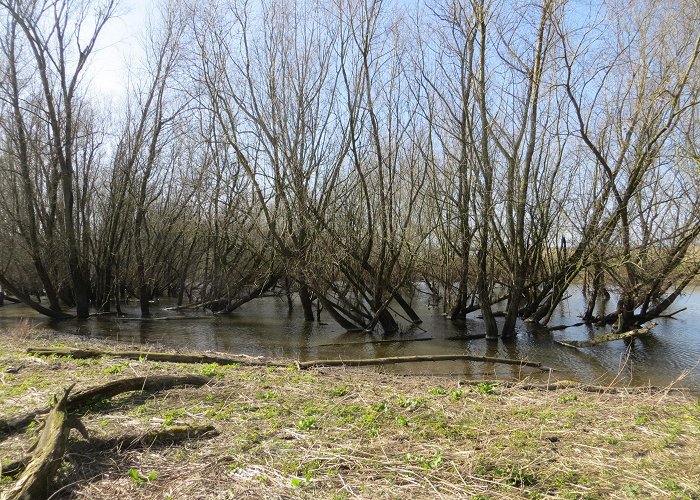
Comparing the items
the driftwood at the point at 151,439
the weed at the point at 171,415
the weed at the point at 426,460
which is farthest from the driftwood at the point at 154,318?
the weed at the point at 426,460

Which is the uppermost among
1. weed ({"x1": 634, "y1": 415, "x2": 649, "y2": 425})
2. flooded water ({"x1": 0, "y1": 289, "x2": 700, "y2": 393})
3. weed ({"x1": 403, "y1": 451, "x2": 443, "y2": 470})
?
weed ({"x1": 634, "y1": 415, "x2": 649, "y2": 425})

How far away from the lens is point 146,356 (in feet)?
25.0

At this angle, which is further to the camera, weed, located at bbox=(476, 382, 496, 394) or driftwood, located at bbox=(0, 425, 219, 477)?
weed, located at bbox=(476, 382, 496, 394)

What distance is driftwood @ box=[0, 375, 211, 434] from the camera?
4.08m

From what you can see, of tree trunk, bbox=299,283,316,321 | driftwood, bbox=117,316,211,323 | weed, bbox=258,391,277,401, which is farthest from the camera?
driftwood, bbox=117,316,211,323

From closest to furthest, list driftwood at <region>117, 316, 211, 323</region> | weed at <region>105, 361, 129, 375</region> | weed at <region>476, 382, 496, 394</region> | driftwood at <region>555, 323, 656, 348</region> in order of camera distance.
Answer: weed at <region>476, 382, 496, 394</region> → weed at <region>105, 361, 129, 375</region> → driftwood at <region>555, 323, 656, 348</region> → driftwood at <region>117, 316, 211, 323</region>

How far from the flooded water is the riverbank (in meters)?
3.94

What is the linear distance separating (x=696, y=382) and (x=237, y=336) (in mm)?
11334

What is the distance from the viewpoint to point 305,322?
18031 millimetres

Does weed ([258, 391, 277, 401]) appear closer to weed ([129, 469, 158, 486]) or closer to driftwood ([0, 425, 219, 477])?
driftwood ([0, 425, 219, 477])

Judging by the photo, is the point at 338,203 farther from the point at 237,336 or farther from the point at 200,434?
the point at 200,434

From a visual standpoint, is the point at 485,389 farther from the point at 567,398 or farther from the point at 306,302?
the point at 306,302

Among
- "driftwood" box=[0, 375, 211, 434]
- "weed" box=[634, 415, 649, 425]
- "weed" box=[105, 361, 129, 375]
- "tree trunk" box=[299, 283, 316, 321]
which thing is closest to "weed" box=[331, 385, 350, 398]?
"driftwood" box=[0, 375, 211, 434]

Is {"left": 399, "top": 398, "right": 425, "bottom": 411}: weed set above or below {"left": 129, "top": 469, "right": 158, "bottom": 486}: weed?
above
